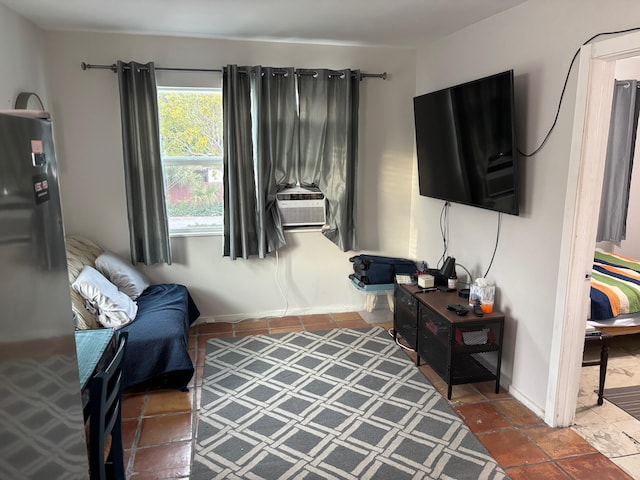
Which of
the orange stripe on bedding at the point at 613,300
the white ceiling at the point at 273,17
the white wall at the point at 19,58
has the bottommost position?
the orange stripe on bedding at the point at 613,300

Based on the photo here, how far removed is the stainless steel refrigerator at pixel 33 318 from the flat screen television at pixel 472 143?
2289 millimetres

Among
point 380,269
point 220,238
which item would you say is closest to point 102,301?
point 220,238

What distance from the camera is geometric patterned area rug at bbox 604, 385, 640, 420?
2729mm

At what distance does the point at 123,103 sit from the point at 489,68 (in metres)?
2.60

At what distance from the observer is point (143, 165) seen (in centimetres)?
356

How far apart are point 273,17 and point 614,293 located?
2.98m

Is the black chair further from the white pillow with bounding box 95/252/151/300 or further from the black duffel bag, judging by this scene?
the black duffel bag

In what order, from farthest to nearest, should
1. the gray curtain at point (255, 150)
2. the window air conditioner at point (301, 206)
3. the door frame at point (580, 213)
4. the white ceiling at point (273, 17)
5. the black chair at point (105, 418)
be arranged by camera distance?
the window air conditioner at point (301, 206) < the gray curtain at point (255, 150) < the white ceiling at point (273, 17) < the door frame at point (580, 213) < the black chair at point (105, 418)

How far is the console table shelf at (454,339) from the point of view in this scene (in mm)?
2783

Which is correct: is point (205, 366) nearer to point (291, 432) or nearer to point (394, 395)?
point (291, 432)

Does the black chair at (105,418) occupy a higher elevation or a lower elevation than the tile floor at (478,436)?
higher

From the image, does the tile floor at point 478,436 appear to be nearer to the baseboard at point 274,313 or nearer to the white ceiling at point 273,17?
the baseboard at point 274,313

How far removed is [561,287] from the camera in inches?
96.0

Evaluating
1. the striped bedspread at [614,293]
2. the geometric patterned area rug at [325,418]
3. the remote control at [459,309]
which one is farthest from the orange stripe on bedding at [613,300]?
the geometric patterned area rug at [325,418]
